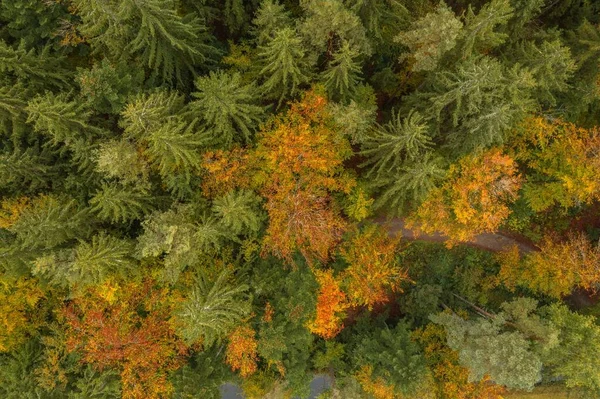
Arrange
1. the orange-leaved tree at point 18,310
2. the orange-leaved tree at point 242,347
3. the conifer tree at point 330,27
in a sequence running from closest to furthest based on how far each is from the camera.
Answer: the conifer tree at point 330,27 → the orange-leaved tree at point 18,310 → the orange-leaved tree at point 242,347

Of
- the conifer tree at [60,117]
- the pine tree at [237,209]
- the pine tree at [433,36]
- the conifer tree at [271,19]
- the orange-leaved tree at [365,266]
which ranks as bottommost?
the orange-leaved tree at [365,266]

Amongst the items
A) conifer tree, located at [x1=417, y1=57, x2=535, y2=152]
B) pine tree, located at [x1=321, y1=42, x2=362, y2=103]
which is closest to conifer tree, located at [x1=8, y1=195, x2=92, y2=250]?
pine tree, located at [x1=321, y1=42, x2=362, y2=103]

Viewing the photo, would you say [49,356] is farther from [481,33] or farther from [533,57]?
[533,57]

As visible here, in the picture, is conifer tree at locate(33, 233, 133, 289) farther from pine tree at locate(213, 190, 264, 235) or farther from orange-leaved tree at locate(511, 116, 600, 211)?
orange-leaved tree at locate(511, 116, 600, 211)

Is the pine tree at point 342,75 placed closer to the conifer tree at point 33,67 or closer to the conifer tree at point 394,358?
the conifer tree at point 33,67

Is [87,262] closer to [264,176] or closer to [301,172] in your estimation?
[264,176]

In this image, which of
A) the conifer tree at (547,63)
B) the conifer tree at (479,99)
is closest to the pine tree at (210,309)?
the conifer tree at (479,99)

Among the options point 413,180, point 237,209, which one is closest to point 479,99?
point 413,180
